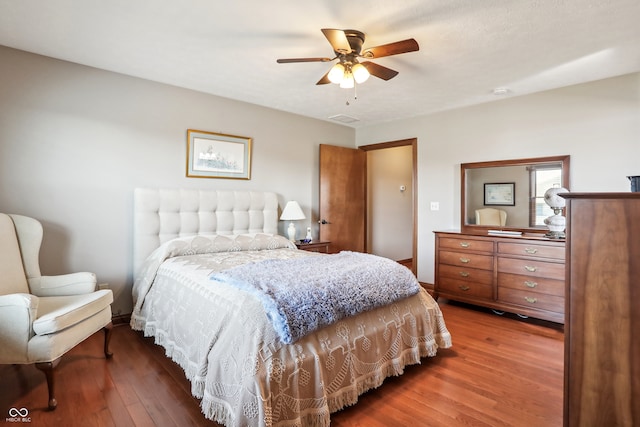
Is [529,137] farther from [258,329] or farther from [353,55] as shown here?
[258,329]

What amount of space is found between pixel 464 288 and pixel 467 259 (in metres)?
0.34

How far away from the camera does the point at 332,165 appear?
4910 millimetres

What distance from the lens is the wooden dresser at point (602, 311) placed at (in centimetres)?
121

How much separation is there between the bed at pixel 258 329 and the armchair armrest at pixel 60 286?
1.49 feet

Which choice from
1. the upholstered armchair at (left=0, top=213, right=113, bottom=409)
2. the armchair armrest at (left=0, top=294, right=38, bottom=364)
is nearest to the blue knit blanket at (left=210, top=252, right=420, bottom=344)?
the upholstered armchair at (left=0, top=213, right=113, bottom=409)

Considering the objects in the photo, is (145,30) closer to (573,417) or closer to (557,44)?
(557,44)

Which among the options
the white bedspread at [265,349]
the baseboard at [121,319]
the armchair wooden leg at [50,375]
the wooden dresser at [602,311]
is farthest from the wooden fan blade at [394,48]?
the baseboard at [121,319]

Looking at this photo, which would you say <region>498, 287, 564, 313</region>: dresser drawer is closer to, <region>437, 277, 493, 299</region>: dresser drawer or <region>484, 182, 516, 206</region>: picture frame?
<region>437, 277, 493, 299</region>: dresser drawer

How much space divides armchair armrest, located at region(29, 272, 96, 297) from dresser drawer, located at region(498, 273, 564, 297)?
3850 millimetres

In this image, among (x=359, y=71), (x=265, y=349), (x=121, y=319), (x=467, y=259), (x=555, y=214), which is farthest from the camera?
(x=467, y=259)

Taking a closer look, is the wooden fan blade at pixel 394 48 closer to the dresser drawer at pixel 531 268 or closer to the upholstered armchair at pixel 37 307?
the dresser drawer at pixel 531 268

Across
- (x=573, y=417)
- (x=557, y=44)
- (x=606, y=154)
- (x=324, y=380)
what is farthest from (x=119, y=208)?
(x=606, y=154)

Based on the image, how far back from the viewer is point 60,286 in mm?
2520

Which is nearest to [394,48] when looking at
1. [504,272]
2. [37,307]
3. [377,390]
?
[377,390]
